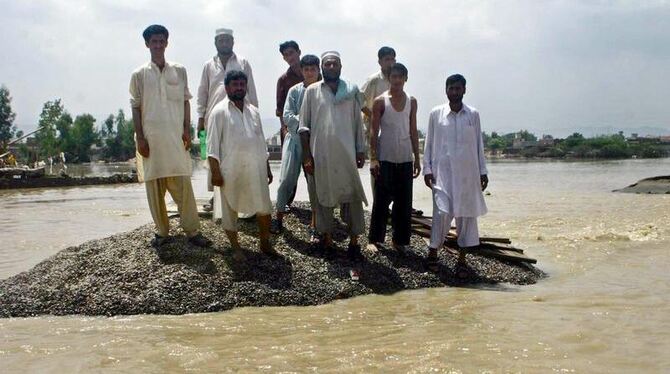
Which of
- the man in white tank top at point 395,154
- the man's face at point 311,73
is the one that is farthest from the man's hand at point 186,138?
the man in white tank top at point 395,154

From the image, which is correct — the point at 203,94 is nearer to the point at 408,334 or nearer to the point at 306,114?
the point at 306,114

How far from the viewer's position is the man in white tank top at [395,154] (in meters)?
5.77

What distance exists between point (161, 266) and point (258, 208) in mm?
957

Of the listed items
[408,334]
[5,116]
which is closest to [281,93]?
[408,334]

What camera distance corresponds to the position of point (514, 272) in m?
5.92

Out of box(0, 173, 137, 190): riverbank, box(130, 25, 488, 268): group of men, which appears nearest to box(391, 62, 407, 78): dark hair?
box(130, 25, 488, 268): group of men

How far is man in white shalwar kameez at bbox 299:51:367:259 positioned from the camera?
538 cm

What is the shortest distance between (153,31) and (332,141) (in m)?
1.87

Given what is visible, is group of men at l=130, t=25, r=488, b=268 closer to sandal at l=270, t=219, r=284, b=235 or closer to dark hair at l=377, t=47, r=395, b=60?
sandal at l=270, t=219, r=284, b=235

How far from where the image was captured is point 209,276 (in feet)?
16.3

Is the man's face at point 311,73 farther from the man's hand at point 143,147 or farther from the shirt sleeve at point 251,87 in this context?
the man's hand at point 143,147

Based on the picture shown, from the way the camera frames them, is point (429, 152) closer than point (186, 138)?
No

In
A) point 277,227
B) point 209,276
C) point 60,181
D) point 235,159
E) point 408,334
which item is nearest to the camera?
point 408,334

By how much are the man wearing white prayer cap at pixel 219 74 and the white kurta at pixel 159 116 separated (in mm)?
681
